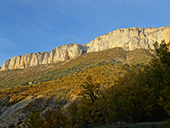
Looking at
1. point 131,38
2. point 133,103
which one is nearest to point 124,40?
point 131,38

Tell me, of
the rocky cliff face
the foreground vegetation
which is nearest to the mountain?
the rocky cliff face

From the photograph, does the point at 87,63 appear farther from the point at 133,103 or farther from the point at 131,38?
the point at 133,103

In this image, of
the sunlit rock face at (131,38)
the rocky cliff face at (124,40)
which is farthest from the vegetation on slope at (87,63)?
the rocky cliff face at (124,40)

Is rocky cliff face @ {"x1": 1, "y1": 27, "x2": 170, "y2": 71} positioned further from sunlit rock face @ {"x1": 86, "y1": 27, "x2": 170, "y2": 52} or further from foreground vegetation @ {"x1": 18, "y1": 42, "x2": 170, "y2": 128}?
foreground vegetation @ {"x1": 18, "y1": 42, "x2": 170, "y2": 128}

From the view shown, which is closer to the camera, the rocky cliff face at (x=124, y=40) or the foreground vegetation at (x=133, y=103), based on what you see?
the foreground vegetation at (x=133, y=103)

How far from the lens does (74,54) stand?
18300 cm

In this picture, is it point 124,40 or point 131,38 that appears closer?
point 131,38

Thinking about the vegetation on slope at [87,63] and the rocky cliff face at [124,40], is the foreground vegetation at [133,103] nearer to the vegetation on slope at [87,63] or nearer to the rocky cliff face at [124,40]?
the vegetation on slope at [87,63]

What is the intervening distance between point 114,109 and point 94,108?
5.04 metres

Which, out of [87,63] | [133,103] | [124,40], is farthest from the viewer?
[124,40]

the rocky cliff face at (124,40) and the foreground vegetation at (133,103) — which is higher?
the rocky cliff face at (124,40)

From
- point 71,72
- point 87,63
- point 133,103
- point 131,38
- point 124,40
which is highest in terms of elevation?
point 124,40

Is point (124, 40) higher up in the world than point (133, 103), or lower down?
higher up

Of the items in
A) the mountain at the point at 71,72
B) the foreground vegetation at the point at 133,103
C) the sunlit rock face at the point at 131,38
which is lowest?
the foreground vegetation at the point at 133,103
